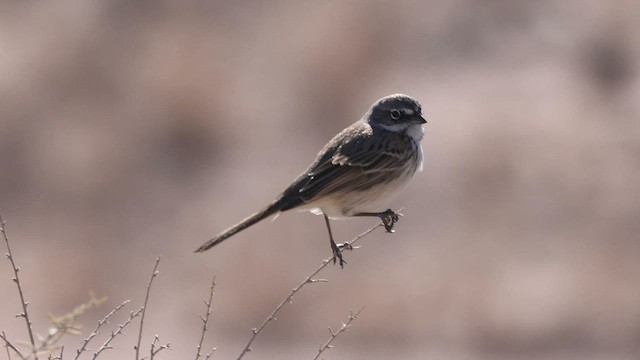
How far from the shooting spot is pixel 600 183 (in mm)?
23656

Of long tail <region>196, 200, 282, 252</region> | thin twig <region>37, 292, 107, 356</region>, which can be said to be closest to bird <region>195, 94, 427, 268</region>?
long tail <region>196, 200, 282, 252</region>

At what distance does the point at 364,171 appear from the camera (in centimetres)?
962

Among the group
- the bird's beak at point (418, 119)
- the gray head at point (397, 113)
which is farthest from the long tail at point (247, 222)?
the bird's beak at point (418, 119)

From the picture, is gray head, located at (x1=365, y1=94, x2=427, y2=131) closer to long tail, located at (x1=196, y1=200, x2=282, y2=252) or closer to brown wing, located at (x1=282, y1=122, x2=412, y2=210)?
brown wing, located at (x1=282, y1=122, x2=412, y2=210)

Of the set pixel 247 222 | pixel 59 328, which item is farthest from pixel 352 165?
pixel 59 328

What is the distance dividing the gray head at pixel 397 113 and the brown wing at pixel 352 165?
0.10 m

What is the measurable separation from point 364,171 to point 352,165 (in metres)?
0.13

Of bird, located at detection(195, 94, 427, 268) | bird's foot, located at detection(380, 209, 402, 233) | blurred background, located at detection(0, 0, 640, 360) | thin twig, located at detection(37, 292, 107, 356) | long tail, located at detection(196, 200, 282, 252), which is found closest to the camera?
thin twig, located at detection(37, 292, 107, 356)

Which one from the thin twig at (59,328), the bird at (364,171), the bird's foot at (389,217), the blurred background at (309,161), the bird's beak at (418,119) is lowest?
the thin twig at (59,328)

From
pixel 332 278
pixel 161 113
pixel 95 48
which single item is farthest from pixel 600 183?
pixel 95 48

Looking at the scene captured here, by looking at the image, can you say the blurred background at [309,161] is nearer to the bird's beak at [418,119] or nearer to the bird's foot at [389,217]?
the bird's beak at [418,119]

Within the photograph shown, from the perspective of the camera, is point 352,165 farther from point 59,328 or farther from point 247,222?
point 59,328

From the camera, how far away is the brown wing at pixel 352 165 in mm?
9500

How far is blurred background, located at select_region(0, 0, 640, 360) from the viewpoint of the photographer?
21.8 meters
